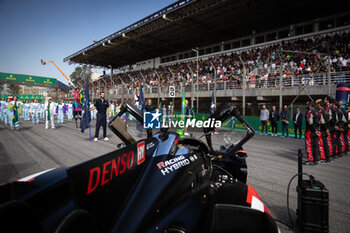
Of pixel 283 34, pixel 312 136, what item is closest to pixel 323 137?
pixel 312 136

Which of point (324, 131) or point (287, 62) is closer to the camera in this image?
point (324, 131)

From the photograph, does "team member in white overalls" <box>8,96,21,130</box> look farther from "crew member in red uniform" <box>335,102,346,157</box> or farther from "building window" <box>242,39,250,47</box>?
"building window" <box>242,39,250,47</box>

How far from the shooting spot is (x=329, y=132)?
6184 millimetres

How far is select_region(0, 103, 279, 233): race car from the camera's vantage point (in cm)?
75

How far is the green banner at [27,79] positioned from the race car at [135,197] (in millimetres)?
53119

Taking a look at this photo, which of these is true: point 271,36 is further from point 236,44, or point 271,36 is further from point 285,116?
point 285,116

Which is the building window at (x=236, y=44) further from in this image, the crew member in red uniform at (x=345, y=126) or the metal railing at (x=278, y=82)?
the crew member in red uniform at (x=345, y=126)

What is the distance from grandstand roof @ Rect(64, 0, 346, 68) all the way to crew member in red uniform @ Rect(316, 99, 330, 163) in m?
16.0

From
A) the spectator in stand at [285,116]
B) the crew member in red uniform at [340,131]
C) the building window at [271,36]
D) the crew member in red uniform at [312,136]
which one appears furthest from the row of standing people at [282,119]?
the building window at [271,36]

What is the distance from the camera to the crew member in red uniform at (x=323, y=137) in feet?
18.5

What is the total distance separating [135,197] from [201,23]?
80.0 ft

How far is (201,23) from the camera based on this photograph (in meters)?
22.4

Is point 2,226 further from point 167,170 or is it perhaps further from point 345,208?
point 345,208

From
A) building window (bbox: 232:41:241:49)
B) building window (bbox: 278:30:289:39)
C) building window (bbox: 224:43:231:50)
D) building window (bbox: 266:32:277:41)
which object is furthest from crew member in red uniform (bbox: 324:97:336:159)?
building window (bbox: 224:43:231:50)
